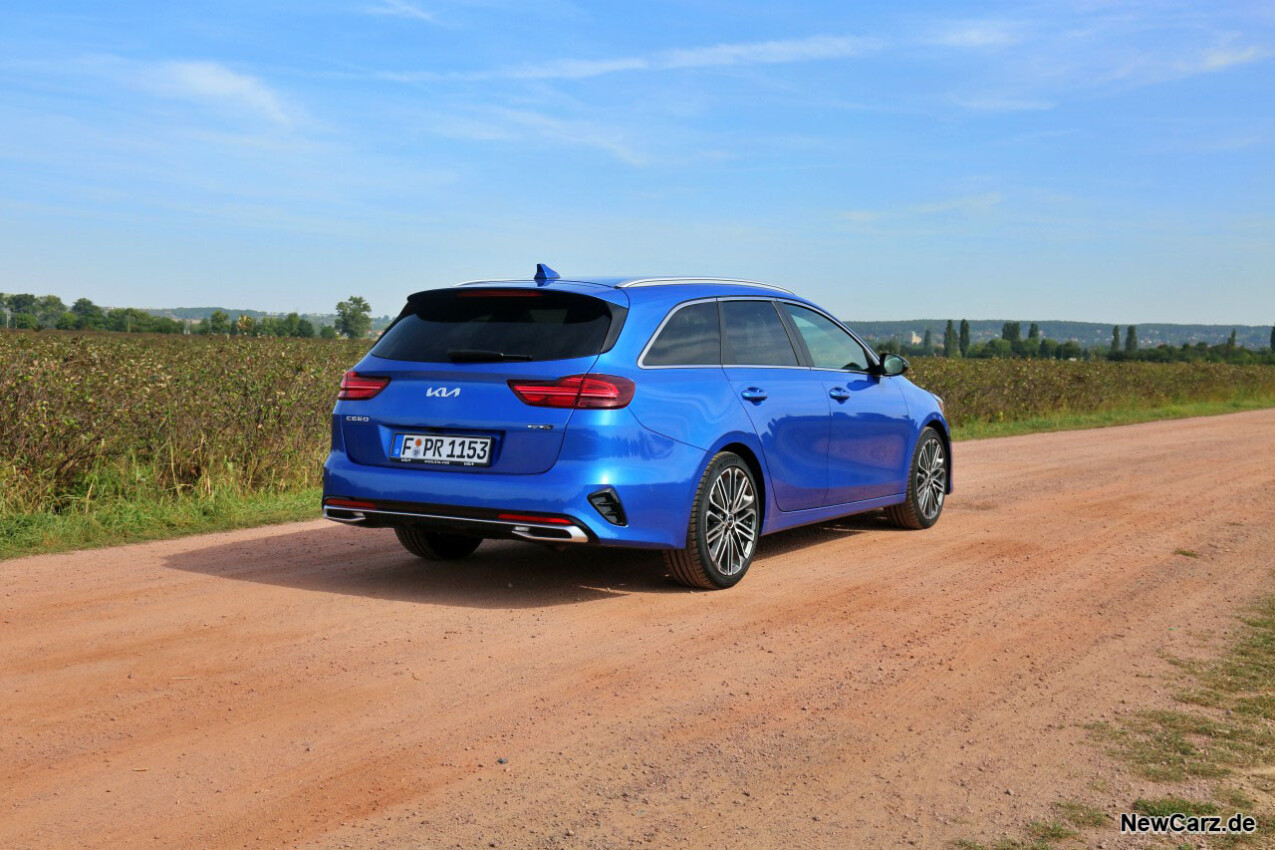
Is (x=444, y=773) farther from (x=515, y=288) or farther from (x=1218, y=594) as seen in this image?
(x=1218, y=594)

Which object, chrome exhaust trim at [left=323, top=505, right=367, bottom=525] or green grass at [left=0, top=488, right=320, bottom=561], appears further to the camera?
green grass at [left=0, top=488, right=320, bottom=561]

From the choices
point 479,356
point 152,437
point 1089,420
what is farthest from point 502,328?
point 1089,420

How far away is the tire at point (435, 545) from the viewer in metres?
8.24

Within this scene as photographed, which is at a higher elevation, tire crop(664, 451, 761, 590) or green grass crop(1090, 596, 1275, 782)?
tire crop(664, 451, 761, 590)

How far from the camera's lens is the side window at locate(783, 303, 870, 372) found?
8.85 meters

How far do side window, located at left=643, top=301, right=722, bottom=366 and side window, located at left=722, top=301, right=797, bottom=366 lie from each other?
0.11 metres

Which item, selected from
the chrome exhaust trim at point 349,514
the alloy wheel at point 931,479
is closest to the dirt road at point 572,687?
the chrome exhaust trim at point 349,514

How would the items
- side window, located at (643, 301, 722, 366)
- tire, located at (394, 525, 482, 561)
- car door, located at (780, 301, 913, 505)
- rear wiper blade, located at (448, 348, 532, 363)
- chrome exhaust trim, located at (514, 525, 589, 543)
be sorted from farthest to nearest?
car door, located at (780, 301, 913, 505) → tire, located at (394, 525, 482, 561) → side window, located at (643, 301, 722, 366) → rear wiper blade, located at (448, 348, 532, 363) → chrome exhaust trim, located at (514, 525, 589, 543)

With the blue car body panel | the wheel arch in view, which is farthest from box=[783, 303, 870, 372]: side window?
the wheel arch

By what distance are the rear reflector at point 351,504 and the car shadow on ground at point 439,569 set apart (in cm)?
49

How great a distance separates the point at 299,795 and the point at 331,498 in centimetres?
340

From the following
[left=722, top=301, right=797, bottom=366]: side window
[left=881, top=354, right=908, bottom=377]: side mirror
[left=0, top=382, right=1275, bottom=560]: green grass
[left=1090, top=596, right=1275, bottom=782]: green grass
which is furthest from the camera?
[left=881, top=354, right=908, bottom=377]: side mirror

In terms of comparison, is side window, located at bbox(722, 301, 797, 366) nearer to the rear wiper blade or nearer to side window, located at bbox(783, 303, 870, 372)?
side window, located at bbox(783, 303, 870, 372)

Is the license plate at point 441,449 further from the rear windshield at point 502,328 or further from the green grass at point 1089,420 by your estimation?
the green grass at point 1089,420
